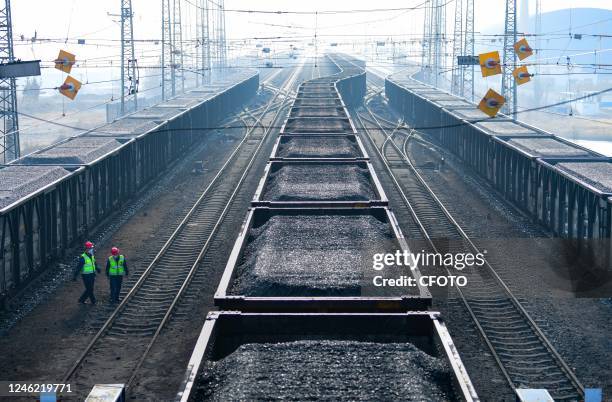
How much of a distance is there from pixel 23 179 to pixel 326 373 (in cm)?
1271

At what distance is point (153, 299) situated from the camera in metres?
16.0

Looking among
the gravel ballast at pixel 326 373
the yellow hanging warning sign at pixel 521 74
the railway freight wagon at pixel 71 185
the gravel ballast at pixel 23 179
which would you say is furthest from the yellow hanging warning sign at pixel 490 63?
the gravel ballast at pixel 326 373

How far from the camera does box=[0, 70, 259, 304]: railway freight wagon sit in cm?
1559

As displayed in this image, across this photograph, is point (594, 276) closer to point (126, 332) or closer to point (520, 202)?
point (520, 202)

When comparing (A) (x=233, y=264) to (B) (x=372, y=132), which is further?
(B) (x=372, y=132)

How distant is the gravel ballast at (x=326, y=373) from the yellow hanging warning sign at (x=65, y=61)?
1892 cm

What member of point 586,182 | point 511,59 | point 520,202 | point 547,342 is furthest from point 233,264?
point 511,59

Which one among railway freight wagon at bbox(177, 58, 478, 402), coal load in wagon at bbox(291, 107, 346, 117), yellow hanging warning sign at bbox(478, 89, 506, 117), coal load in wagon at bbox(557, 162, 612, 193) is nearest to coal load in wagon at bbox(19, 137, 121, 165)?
coal load in wagon at bbox(291, 107, 346, 117)

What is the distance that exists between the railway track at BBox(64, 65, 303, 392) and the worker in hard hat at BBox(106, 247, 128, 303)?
273 mm

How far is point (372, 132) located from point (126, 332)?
31.6 meters

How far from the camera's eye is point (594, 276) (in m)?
16.8

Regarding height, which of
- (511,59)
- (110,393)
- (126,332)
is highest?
(511,59)

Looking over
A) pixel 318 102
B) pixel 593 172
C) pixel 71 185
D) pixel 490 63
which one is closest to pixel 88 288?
pixel 71 185
